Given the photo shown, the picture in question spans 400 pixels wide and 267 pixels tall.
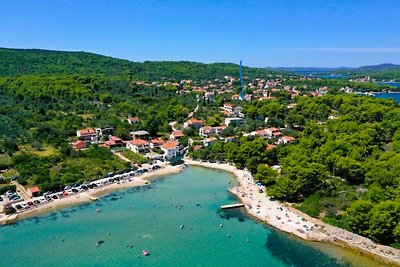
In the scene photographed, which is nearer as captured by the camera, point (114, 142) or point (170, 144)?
Answer: point (170, 144)

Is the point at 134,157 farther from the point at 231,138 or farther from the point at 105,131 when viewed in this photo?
the point at 231,138

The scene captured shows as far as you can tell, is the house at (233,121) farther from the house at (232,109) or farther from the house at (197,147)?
the house at (197,147)

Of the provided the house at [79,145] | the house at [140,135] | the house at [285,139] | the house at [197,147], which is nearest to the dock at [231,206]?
the house at [197,147]

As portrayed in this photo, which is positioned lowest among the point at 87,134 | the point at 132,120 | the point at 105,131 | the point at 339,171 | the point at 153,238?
the point at 153,238

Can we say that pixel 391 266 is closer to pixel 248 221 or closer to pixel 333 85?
pixel 248 221

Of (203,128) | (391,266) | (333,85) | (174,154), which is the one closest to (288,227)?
(391,266)

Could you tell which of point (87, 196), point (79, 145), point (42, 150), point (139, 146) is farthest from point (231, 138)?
point (42, 150)

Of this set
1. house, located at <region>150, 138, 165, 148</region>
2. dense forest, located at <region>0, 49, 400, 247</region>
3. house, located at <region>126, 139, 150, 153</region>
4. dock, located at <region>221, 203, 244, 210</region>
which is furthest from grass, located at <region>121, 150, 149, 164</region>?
dock, located at <region>221, 203, 244, 210</region>
